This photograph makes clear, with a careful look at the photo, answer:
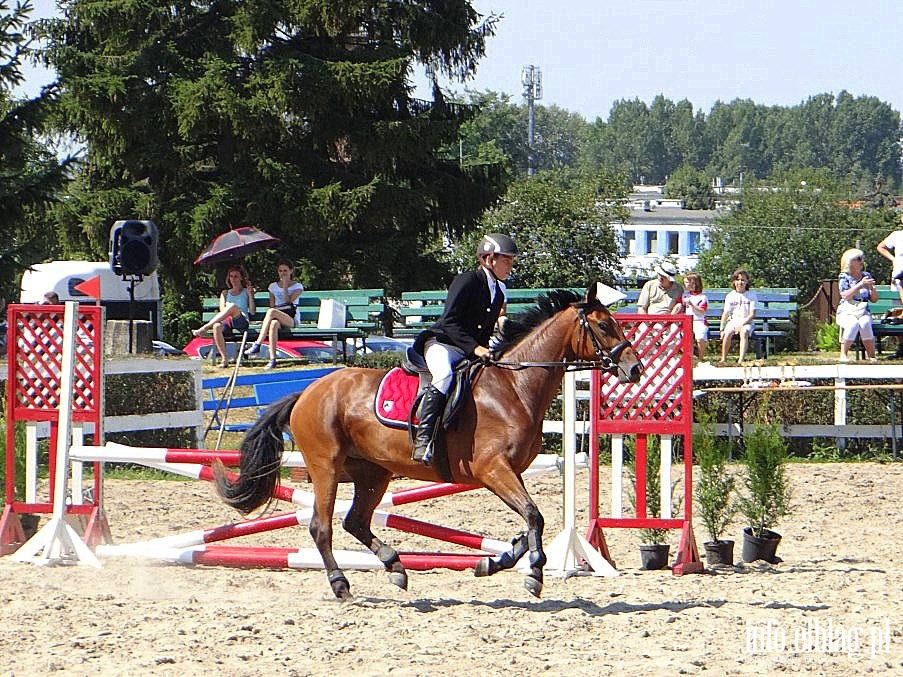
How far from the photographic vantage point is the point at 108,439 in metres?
13.8

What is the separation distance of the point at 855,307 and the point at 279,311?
23.9 feet

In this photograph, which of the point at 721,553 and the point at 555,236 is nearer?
the point at 721,553

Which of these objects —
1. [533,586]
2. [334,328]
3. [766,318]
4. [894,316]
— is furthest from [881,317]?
[533,586]

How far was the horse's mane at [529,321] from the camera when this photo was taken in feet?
27.3

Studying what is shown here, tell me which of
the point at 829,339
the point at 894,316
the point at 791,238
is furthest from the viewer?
the point at 791,238

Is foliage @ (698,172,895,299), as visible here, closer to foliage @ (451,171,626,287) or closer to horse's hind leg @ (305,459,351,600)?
foliage @ (451,171,626,287)

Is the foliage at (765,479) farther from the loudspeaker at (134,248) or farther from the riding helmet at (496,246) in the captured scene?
the loudspeaker at (134,248)

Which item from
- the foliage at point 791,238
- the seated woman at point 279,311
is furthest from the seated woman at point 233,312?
the foliage at point 791,238

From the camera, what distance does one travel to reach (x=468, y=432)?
7.99 meters

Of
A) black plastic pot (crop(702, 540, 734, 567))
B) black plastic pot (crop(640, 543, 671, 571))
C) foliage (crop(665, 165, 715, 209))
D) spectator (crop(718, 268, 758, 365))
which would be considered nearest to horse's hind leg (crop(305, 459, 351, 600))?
black plastic pot (crop(640, 543, 671, 571))

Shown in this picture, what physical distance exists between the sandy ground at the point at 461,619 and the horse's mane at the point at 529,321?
1572 mm

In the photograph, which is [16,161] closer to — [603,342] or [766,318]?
[766,318]

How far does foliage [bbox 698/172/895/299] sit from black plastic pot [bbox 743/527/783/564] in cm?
4368

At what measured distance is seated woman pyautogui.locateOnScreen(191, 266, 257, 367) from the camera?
56.4ft
